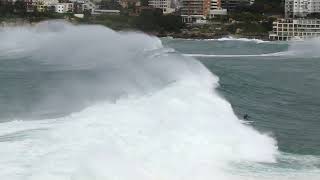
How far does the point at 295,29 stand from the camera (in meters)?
81.3

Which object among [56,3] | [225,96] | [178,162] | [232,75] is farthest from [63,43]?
[56,3]

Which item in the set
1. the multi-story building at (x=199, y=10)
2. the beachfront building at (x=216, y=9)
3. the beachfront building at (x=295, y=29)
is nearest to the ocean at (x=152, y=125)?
the beachfront building at (x=295, y=29)

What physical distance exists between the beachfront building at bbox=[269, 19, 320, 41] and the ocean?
5723cm

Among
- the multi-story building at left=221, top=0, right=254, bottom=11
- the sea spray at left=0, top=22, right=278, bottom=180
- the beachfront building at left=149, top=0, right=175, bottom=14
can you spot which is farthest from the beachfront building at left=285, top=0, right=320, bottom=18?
the sea spray at left=0, top=22, right=278, bottom=180

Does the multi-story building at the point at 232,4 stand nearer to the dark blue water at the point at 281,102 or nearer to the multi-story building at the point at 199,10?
the multi-story building at the point at 199,10

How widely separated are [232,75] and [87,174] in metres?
18.1

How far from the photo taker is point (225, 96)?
19.2m

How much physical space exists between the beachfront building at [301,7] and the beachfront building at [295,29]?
56.6ft

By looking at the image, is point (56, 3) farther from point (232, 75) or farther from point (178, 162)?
point (178, 162)

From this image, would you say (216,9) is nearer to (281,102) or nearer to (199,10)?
(199,10)

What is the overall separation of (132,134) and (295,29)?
7189cm

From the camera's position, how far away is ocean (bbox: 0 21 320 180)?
32.6 feet

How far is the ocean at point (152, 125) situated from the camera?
9.92 meters

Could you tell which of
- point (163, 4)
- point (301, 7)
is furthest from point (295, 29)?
point (163, 4)
